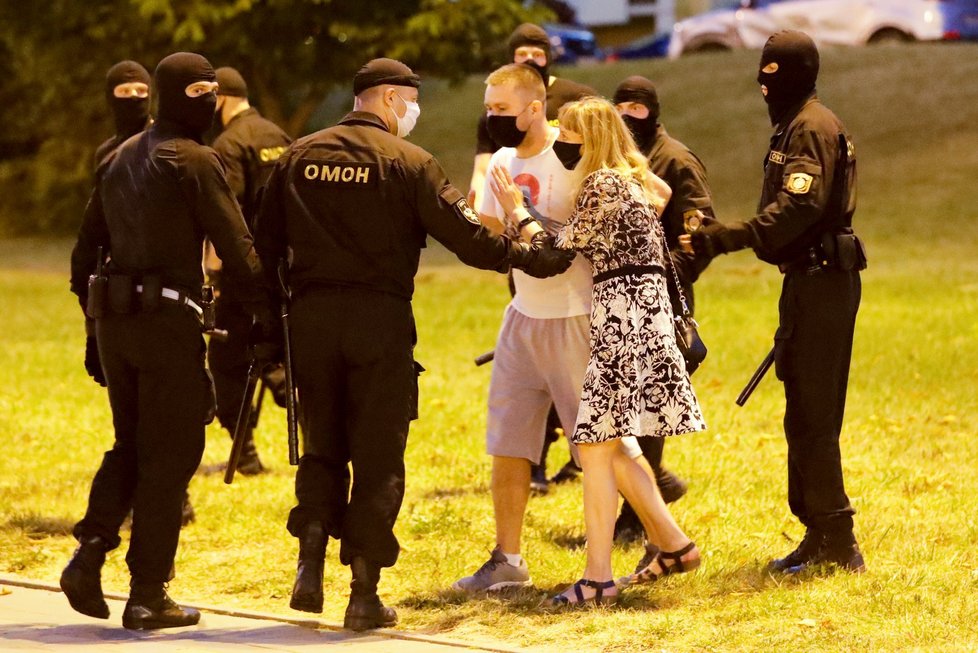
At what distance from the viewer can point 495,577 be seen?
694cm

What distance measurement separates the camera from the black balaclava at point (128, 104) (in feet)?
25.9

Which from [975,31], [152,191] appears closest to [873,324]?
[152,191]

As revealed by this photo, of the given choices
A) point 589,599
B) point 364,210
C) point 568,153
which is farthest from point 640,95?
point 589,599

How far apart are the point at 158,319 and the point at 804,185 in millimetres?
2582

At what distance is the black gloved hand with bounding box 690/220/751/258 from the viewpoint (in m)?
6.77

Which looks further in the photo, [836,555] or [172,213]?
[836,555]

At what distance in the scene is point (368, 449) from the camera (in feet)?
20.9

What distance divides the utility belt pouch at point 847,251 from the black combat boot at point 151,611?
116 inches

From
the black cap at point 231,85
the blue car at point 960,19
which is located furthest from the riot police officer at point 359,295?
the blue car at point 960,19

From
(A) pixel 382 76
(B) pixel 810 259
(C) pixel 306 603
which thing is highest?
(A) pixel 382 76

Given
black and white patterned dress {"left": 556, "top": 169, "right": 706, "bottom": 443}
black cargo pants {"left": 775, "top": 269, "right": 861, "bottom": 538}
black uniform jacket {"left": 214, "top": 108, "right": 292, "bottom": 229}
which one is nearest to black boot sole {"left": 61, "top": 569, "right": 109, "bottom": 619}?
black and white patterned dress {"left": 556, "top": 169, "right": 706, "bottom": 443}

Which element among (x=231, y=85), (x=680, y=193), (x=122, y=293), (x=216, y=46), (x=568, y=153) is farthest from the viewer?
(x=216, y=46)

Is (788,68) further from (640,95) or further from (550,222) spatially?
(550,222)

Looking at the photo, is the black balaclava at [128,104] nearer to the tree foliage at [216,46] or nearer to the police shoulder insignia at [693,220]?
the police shoulder insignia at [693,220]
